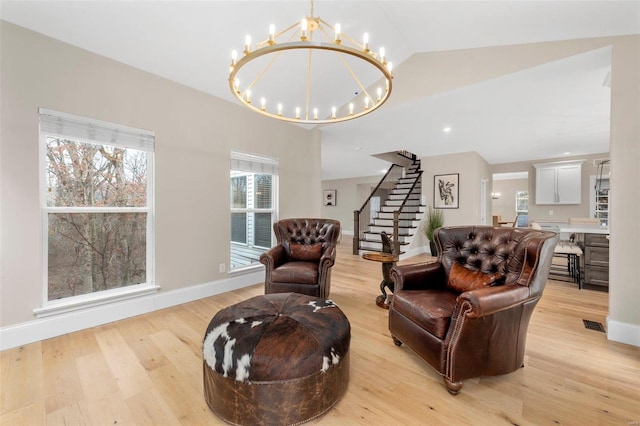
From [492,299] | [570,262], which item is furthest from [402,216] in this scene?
[492,299]

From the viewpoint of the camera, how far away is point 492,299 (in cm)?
150

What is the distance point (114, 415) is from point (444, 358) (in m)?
1.89

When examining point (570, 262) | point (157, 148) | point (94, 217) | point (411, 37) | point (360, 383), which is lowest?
point (360, 383)

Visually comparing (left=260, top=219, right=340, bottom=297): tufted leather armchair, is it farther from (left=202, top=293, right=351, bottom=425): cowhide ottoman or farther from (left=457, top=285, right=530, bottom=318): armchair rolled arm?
(left=457, top=285, right=530, bottom=318): armchair rolled arm

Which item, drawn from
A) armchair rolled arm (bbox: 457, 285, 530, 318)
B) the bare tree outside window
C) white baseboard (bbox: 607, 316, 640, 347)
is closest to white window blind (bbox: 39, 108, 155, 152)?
the bare tree outside window

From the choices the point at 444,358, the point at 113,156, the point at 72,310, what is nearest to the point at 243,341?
the point at 444,358

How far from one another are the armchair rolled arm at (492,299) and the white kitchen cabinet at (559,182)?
6813 millimetres

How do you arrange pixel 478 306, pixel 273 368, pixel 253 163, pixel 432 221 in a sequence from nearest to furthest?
pixel 273 368 < pixel 478 306 < pixel 253 163 < pixel 432 221

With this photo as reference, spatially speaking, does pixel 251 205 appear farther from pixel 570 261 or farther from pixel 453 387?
pixel 570 261

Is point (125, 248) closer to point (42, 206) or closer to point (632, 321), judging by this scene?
point (42, 206)

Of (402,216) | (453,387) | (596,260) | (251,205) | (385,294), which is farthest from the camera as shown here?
(402,216)

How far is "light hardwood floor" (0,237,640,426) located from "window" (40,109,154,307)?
495 mm

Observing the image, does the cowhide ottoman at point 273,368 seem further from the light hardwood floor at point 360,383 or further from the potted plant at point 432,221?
the potted plant at point 432,221

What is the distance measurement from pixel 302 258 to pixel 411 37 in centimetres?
286
